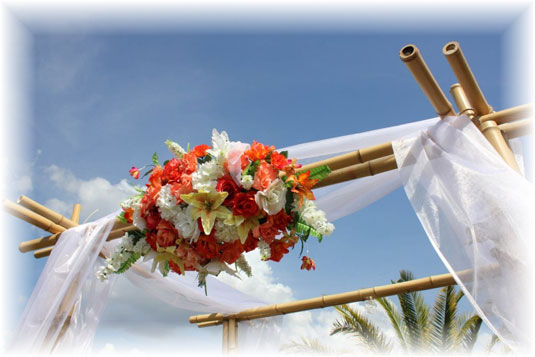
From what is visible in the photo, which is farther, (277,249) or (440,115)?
(440,115)

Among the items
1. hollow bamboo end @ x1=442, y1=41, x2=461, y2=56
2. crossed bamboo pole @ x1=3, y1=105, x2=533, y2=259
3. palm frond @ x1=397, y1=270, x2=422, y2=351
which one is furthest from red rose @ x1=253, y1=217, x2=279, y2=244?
palm frond @ x1=397, y1=270, x2=422, y2=351

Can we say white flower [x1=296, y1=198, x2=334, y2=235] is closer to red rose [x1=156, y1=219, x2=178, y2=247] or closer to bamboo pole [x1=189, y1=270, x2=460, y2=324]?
red rose [x1=156, y1=219, x2=178, y2=247]

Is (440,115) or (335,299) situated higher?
(440,115)

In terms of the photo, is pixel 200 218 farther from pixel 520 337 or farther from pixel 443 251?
pixel 520 337

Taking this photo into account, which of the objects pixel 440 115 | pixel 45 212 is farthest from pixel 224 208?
pixel 45 212

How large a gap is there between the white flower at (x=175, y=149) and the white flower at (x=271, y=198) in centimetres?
44

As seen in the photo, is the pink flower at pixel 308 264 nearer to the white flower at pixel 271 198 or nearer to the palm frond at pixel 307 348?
the white flower at pixel 271 198

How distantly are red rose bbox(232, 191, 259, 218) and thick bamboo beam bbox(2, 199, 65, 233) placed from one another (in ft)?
6.45

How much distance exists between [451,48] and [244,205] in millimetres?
1008

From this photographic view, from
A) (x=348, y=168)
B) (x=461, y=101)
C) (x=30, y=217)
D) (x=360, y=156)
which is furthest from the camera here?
(x=30, y=217)

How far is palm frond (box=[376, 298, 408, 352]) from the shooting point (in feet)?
21.7

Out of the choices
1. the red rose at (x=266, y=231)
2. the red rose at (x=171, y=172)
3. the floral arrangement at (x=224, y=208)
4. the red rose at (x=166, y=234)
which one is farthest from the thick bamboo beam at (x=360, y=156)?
the red rose at (x=166, y=234)

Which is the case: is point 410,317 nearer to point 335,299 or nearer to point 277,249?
point 335,299

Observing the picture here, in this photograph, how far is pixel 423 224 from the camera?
1800 mm
